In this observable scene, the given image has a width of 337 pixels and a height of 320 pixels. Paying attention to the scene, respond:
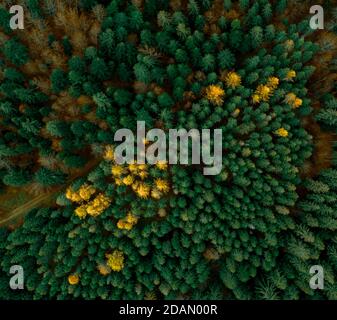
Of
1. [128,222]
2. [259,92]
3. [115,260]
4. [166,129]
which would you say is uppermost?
[259,92]

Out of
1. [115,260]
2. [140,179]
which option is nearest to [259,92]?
[140,179]

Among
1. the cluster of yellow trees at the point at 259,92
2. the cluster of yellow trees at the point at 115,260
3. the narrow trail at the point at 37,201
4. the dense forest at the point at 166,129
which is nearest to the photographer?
the cluster of yellow trees at the point at 259,92

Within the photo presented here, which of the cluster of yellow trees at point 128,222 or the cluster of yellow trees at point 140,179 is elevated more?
the cluster of yellow trees at point 140,179

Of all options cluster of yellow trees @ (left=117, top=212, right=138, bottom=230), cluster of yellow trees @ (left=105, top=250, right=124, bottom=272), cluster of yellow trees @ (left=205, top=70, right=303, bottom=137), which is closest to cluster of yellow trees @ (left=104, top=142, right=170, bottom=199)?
cluster of yellow trees @ (left=117, top=212, right=138, bottom=230)

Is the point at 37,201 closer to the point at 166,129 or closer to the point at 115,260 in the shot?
the point at 115,260

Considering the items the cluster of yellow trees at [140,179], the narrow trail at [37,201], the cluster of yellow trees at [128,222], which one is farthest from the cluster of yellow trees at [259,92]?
the narrow trail at [37,201]

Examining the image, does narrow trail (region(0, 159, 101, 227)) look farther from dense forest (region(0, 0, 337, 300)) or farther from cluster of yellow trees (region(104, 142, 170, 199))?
cluster of yellow trees (region(104, 142, 170, 199))

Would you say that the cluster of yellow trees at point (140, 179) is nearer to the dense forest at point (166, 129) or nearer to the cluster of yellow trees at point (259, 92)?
the dense forest at point (166, 129)
